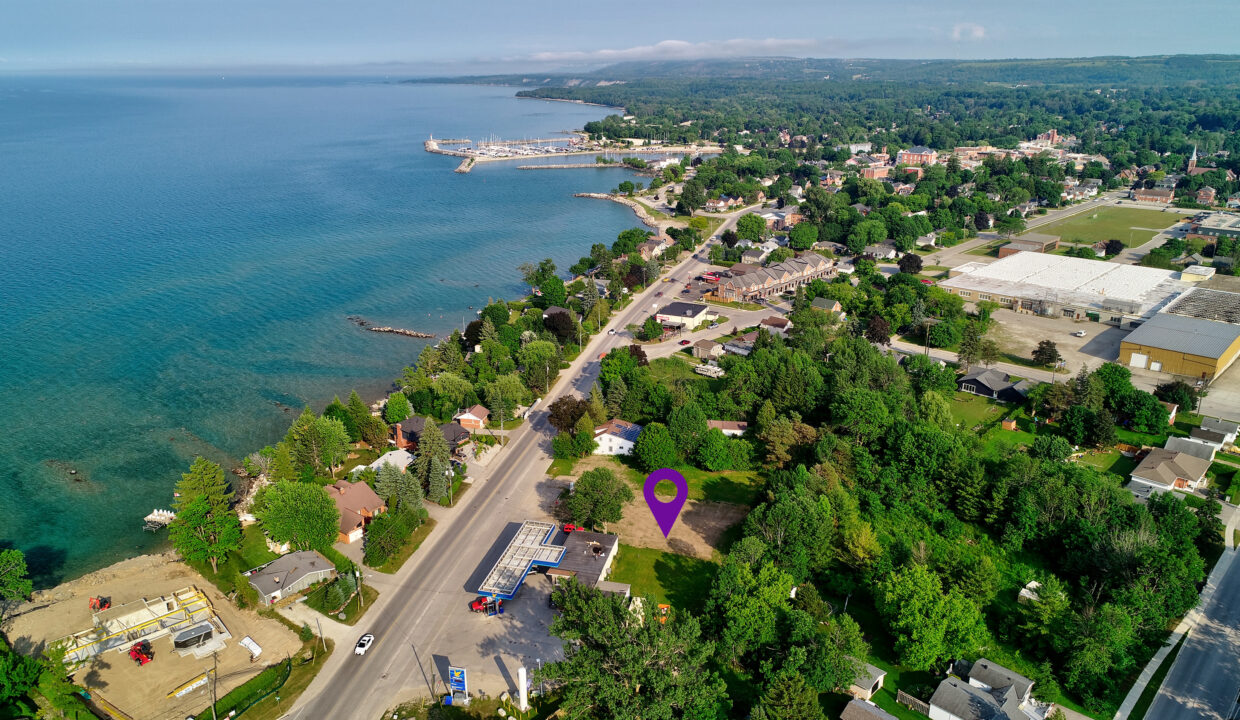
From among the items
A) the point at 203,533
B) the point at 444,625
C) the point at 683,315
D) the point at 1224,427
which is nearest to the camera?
the point at 444,625

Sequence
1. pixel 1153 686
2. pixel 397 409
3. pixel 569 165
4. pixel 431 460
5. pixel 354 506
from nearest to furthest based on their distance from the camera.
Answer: pixel 1153 686 → pixel 354 506 → pixel 431 460 → pixel 397 409 → pixel 569 165

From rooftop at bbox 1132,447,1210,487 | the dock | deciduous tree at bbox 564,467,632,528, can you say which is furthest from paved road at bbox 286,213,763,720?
the dock

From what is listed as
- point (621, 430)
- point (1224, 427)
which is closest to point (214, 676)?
point (621, 430)

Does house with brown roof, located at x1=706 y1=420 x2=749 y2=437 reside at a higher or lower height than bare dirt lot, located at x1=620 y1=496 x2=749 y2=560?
higher

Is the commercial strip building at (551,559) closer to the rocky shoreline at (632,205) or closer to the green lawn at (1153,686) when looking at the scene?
the green lawn at (1153,686)

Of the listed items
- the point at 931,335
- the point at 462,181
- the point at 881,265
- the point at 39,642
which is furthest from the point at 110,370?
the point at 462,181

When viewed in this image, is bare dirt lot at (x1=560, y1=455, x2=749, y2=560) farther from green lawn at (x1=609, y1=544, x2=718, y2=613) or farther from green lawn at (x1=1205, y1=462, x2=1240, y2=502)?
green lawn at (x1=1205, y1=462, x2=1240, y2=502)

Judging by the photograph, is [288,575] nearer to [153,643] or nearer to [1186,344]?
[153,643]
